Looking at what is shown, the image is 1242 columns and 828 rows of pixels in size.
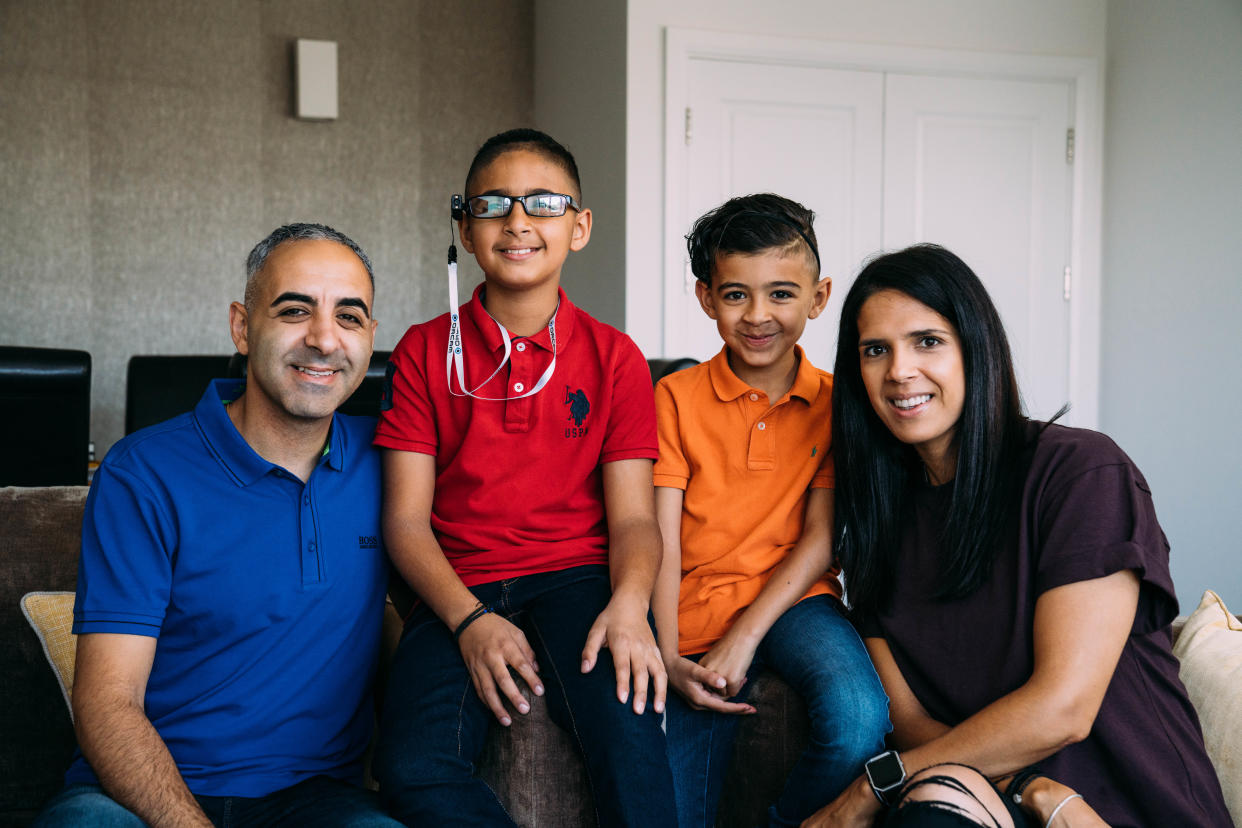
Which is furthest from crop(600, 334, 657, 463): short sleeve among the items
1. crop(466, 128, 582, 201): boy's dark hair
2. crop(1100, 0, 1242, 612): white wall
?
crop(1100, 0, 1242, 612): white wall

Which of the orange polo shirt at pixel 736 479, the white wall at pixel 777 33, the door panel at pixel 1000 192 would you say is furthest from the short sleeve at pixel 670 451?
the door panel at pixel 1000 192

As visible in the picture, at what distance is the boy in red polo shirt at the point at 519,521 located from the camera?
150cm

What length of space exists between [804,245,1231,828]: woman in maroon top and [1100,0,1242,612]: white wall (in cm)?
265

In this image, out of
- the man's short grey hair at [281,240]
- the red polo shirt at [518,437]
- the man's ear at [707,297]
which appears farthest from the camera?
the man's ear at [707,297]

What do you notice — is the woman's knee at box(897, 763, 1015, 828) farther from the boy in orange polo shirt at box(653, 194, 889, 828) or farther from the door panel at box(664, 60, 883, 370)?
the door panel at box(664, 60, 883, 370)

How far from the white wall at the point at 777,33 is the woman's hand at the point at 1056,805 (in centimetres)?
272

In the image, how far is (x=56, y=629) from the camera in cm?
169

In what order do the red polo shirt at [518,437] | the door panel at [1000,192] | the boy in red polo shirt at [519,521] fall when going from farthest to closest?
the door panel at [1000,192]
the red polo shirt at [518,437]
the boy in red polo shirt at [519,521]

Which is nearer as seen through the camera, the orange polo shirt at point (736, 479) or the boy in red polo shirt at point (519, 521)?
the boy in red polo shirt at point (519, 521)

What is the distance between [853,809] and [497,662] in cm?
54

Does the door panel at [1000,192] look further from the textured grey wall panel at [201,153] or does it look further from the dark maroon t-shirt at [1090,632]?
the dark maroon t-shirt at [1090,632]

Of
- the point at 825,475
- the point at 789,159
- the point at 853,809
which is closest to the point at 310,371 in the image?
the point at 825,475

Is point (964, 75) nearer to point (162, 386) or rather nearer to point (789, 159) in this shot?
point (789, 159)

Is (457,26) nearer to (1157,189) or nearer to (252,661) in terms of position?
(1157,189)
